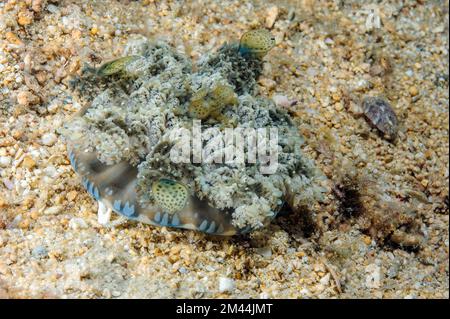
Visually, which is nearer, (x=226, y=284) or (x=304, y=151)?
(x=226, y=284)

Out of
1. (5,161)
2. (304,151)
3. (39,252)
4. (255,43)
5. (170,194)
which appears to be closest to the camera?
(170,194)

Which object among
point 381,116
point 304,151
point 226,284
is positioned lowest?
point 226,284

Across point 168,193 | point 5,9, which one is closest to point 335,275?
point 168,193

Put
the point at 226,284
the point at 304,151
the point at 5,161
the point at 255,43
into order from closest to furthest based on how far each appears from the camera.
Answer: the point at 226,284, the point at 5,161, the point at 255,43, the point at 304,151

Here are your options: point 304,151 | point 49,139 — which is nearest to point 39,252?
point 49,139

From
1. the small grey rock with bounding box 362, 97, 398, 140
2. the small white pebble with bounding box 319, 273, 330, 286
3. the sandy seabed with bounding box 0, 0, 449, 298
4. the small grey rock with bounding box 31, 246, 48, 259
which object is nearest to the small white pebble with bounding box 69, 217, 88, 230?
the sandy seabed with bounding box 0, 0, 449, 298

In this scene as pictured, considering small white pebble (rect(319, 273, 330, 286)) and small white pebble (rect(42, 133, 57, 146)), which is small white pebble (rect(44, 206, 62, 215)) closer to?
small white pebble (rect(42, 133, 57, 146))

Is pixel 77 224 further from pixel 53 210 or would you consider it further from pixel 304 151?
pixel 304 151
